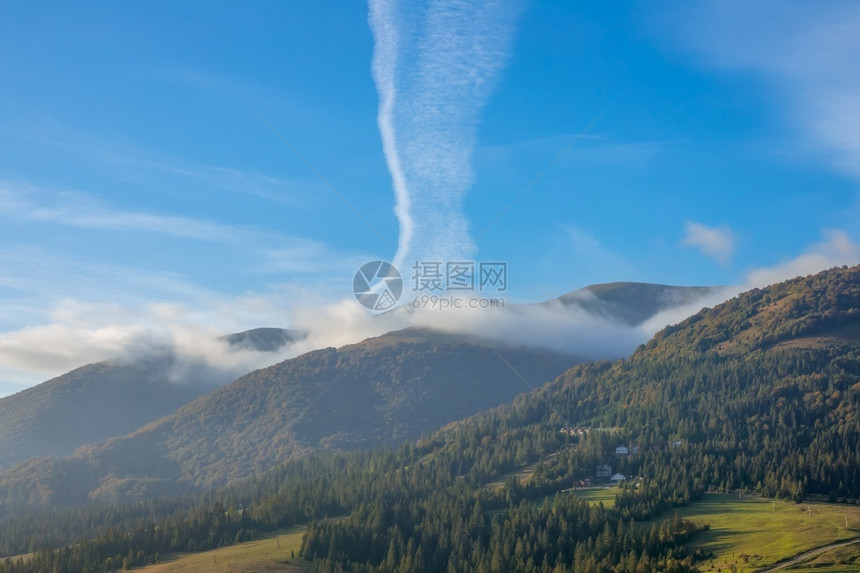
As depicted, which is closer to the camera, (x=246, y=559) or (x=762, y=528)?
(x=762, y=528)

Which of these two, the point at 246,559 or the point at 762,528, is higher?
the point at 246,559

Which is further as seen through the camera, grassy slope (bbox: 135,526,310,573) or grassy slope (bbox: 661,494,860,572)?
grassy slope (bbox: 135,526,310,573)

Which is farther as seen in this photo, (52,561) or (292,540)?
(292,540)

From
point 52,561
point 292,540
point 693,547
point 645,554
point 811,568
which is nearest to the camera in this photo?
point 811,568

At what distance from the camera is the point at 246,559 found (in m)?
167

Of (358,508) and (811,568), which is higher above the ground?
(358,508)

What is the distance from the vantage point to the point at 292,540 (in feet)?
607

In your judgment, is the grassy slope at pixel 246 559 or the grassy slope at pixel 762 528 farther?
the grassy slope at pixel 246 559

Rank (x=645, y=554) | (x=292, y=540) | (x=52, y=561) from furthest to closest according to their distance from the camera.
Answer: (x=292, y=540) → (x=52, y=561) → (x=645, y=554)

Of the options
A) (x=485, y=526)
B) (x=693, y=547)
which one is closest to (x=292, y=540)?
(x=485, y=526)

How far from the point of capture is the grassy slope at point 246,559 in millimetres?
161750

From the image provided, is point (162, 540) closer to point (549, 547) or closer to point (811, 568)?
point (549, 547)

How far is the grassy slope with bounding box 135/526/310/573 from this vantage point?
6368 inches

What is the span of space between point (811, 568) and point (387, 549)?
275ft
